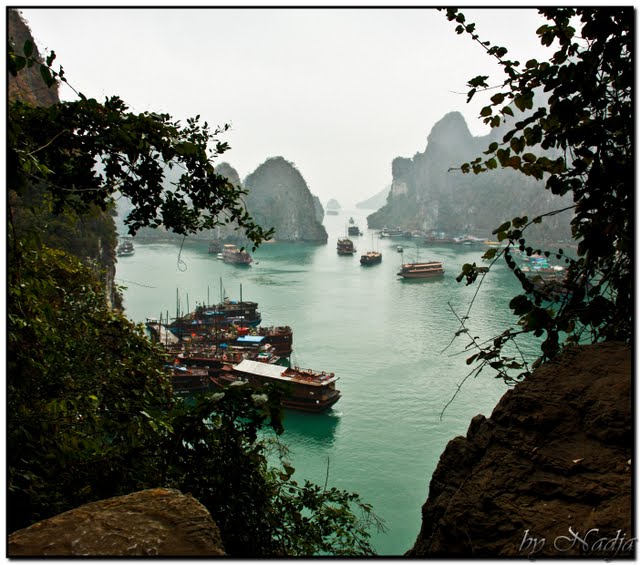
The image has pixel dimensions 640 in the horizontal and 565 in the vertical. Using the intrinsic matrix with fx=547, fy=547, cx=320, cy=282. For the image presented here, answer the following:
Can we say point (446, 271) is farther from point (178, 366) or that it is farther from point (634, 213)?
point (634, 213)

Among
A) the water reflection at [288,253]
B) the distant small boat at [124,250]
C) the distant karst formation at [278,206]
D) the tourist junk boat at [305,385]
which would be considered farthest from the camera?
the distant karst formation at [278,206]

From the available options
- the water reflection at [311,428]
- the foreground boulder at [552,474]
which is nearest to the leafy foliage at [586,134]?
the foreground boulder at [552,474]

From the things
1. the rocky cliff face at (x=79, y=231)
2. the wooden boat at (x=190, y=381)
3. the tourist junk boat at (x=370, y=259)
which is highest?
the rocky cliff face at (x=79, y=231)

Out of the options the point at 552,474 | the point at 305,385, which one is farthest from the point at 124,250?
the point at 552,474

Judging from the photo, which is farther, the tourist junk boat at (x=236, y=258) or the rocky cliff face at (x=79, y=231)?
the tourist junk boat at (x=236, y=258)

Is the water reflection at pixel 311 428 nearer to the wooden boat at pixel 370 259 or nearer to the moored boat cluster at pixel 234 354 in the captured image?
the moored boat cluster at pixel 234 354

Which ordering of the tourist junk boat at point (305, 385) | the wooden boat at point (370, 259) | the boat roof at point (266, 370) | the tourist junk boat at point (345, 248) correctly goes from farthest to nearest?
the tourist junk boat at point (345, 248), the wooden boat at point (370, 259), the boat roof at point (266, 370), the tourist junk boat at point (305, 385)

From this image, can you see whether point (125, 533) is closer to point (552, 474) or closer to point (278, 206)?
point (552, 474)
